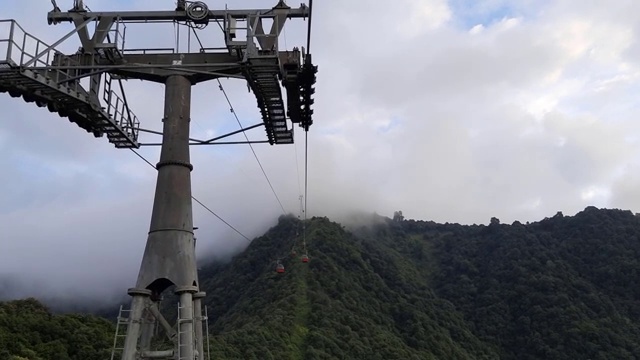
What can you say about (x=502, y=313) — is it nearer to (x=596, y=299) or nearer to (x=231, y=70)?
(x=596, y=299)

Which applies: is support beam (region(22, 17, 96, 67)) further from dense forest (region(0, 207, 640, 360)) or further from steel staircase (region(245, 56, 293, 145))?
dense forest (region(0, 207, 640, 360))

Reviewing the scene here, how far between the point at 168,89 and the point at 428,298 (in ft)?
354

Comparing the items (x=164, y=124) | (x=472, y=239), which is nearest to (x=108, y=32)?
(x=164, y=124)

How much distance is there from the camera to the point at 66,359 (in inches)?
1786

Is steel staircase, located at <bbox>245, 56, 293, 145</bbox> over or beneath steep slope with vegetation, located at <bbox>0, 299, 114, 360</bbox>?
over

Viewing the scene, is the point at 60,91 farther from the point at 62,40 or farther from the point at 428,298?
the point at 428,298

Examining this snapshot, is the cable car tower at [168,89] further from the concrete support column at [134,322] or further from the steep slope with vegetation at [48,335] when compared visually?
the steep slope with vegetation at [48,335]

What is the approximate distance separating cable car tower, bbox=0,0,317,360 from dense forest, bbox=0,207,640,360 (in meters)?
40.1

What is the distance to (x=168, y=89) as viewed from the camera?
13664 millimetres

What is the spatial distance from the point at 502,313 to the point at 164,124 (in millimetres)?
110456

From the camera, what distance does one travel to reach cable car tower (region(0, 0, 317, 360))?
12188 mm

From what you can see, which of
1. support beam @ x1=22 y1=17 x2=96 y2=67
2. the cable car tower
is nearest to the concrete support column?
the cable car tower

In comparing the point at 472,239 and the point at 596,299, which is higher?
the point at 472,239

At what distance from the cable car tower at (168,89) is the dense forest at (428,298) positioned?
132 feet
